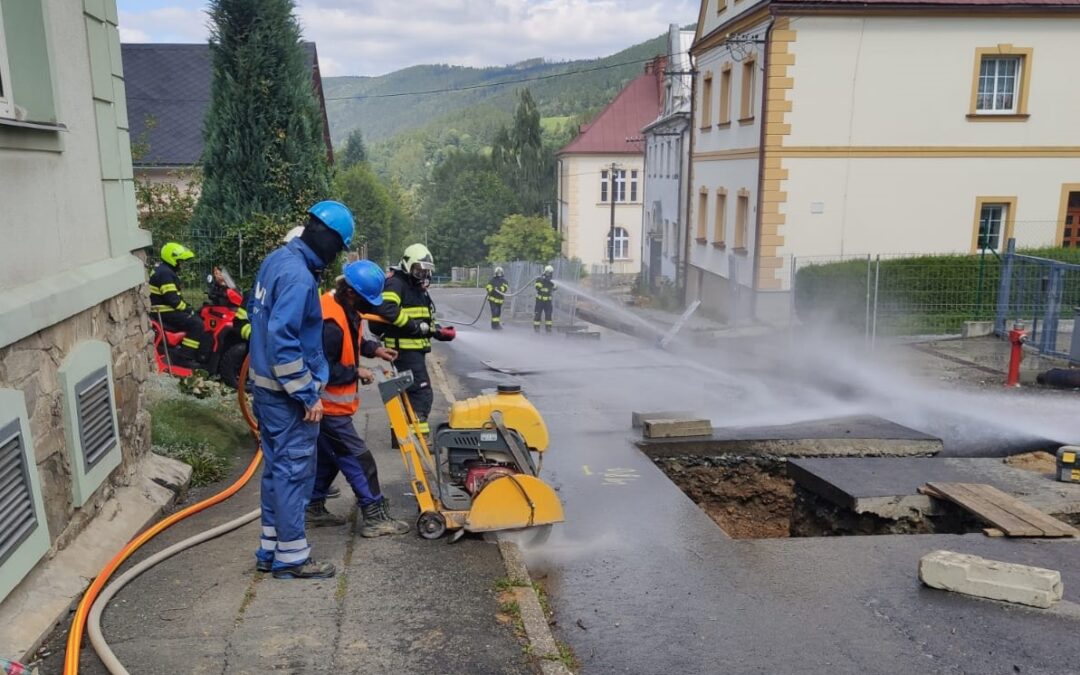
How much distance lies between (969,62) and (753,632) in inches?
718

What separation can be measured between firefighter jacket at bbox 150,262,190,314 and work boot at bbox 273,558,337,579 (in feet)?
17.7

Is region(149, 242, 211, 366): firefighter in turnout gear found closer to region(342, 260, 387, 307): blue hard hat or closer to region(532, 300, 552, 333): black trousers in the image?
region(342, 260, 387, 307): blue hard hat

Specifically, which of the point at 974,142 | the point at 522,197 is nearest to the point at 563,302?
the point at 974,142

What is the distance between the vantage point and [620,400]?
10562mm

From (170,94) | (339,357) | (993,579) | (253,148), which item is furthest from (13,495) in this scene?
(170,94)

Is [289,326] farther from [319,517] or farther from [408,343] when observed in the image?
[408,343]

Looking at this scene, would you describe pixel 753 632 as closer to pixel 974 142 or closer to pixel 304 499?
pixel 304 499

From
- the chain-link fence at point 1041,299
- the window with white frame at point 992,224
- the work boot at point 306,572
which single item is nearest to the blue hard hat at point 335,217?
the work boot at point 306,572

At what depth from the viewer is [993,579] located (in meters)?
4.63

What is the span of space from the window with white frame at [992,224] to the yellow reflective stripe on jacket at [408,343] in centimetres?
1691

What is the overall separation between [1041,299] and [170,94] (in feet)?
75.5

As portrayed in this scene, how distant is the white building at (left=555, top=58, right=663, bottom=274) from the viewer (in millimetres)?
52344

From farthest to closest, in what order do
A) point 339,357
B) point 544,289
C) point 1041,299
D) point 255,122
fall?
point 544,289
point 1041,299
point 255,122
point 339,357

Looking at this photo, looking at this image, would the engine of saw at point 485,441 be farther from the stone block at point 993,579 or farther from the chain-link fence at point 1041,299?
the chain-link fence at point 1041,299
